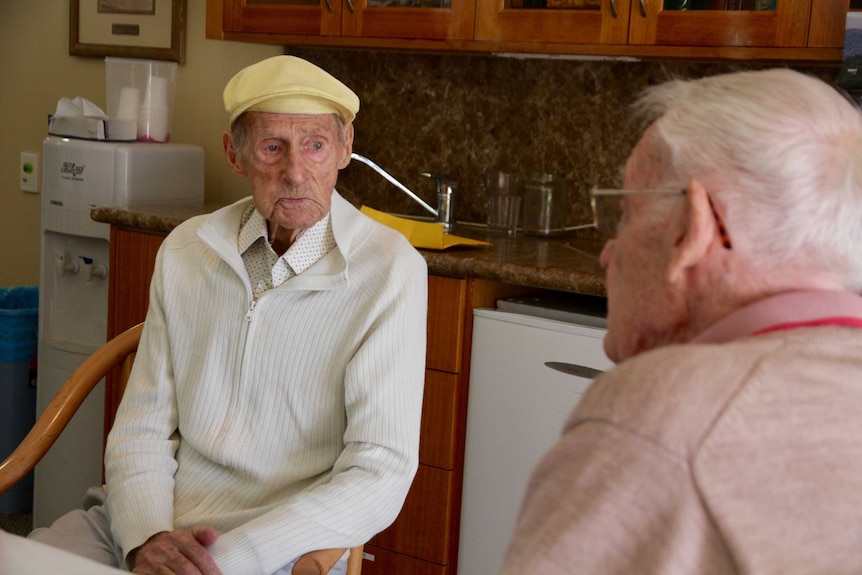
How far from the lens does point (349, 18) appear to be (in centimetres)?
283

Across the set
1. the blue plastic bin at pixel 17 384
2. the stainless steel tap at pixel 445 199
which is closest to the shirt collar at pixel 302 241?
the stainless steel tap at pixel 445 199

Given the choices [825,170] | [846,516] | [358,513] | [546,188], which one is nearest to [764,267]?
[825,170]

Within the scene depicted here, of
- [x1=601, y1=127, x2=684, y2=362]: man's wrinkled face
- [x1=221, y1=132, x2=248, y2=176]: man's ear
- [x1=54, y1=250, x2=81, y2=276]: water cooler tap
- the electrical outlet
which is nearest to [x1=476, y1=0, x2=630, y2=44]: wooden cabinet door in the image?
[x1=221, y1=132, x2=248, y2=176]: man's ear

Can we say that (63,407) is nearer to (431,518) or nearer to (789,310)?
(431,518)

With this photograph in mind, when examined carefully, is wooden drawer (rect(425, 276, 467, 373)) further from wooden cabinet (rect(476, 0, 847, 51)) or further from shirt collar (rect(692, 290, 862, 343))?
shirt collar (rect(692, 290, 862, 343))

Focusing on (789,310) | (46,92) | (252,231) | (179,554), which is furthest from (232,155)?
(46,92)

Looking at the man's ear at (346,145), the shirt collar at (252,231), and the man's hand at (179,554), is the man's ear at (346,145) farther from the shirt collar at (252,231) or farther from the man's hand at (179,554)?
the man's hand at (179,554)

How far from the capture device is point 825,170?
894mm

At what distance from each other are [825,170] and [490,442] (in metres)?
1.54

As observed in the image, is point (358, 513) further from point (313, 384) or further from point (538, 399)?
point (538, 399)

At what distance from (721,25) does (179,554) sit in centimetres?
158

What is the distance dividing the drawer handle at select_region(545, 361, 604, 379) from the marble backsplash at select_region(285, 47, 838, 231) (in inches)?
27.8

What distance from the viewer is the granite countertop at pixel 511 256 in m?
2.24

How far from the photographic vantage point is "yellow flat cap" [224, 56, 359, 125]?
1.70 meters
